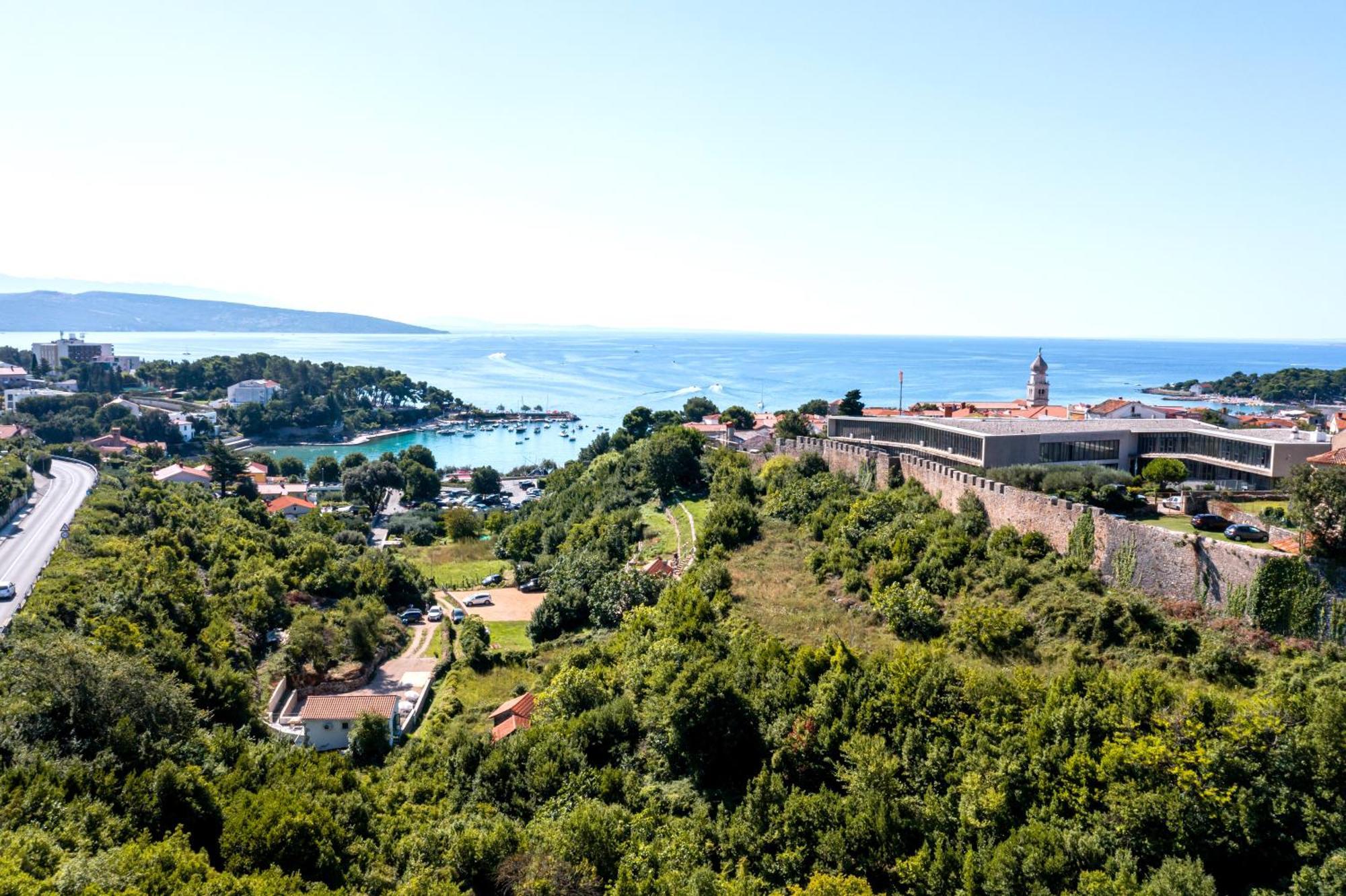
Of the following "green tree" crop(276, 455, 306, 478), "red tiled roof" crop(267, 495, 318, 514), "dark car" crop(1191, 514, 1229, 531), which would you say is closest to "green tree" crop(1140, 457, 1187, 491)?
"dark car" crop(1191, 514, 1229, 531)

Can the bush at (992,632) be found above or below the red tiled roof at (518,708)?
above

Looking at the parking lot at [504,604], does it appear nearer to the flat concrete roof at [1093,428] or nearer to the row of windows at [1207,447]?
the flat concrete roof at [1093,428]

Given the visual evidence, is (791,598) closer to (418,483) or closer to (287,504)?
(287,504)

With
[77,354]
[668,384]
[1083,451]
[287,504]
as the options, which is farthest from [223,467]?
[668,384]

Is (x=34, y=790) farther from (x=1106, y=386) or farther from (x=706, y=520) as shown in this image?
(x=1106, y=386)

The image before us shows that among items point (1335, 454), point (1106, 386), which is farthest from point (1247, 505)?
point (1106, 386)

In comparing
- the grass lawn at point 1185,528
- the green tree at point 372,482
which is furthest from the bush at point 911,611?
the green tree at point 372,482
